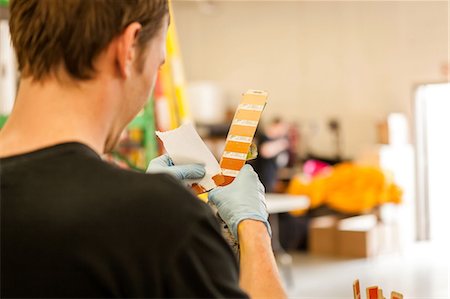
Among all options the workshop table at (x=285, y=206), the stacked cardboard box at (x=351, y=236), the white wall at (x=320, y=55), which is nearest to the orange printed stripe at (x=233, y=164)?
the workshop table at (x=285, y=206)

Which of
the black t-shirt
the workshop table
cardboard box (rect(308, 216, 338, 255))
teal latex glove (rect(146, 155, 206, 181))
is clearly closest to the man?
the black t-shirt

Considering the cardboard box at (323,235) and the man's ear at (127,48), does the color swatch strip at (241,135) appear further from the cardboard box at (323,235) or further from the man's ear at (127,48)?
the cardboard box at (323,235)

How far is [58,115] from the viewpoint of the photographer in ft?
2.60

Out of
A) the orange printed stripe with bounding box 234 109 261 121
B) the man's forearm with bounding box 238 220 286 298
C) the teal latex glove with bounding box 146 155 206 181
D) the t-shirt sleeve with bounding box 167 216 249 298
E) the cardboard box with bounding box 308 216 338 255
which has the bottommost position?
the cardboard box with bounding box 308 216 338 255

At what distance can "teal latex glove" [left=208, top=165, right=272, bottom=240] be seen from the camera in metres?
1.03

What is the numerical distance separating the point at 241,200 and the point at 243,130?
0.13 metres

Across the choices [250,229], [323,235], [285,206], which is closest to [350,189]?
[323,235]

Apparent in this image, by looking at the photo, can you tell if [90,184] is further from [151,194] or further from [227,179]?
[227,179]

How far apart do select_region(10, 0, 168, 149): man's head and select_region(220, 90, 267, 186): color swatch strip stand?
32cm

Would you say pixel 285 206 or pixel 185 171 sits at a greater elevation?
pixel 185 171

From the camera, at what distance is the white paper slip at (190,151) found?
3.62ft

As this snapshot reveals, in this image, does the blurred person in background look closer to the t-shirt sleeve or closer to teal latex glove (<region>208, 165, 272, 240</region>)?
teal latex glove (<region>208, 165, 272, 240</region>)

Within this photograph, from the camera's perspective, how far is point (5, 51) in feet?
8.65

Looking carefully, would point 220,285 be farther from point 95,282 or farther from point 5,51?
point 5,51
